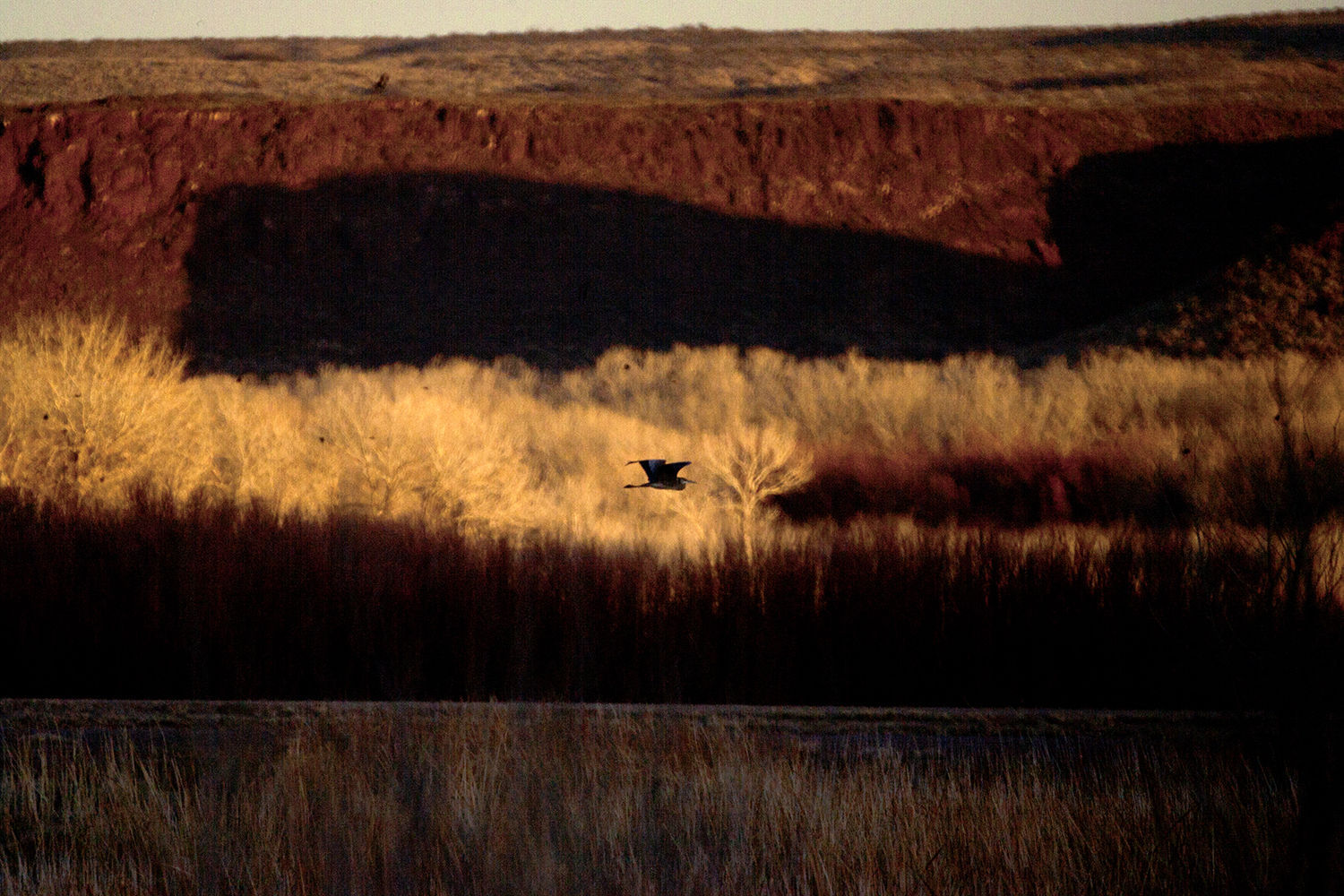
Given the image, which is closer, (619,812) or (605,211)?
(619,812)

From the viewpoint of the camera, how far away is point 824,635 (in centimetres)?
712

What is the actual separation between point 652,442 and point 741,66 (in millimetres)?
36468

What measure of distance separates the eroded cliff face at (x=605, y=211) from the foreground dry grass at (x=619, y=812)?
75.7 feet

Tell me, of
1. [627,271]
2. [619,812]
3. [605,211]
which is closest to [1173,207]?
[627,271]

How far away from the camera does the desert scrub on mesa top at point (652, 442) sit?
1080 centimetres

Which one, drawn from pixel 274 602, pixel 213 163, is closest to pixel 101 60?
pixel 213 163

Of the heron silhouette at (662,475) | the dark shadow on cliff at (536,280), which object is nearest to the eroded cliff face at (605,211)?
the dark shadow on cliff at (536,280)

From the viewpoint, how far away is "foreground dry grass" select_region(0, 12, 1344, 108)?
41938 mm

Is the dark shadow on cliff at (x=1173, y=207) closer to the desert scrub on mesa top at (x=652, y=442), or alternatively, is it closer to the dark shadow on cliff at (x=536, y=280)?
the dark shadow on cliff at (x=536, y=280)

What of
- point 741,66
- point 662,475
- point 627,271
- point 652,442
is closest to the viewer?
point 662,475

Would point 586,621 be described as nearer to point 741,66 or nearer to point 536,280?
point 536,280

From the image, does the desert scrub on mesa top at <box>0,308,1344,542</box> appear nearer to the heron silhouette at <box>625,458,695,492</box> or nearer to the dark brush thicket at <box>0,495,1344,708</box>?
the dark brush thicket at <box>0,495,1344,708</box>

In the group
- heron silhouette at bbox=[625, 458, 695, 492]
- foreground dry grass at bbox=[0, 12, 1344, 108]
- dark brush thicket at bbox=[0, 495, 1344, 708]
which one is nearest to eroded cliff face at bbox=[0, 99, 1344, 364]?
foreground dry grass at bbox=[0, 12, 1344, 108]

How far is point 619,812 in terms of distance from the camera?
12.9 feet
